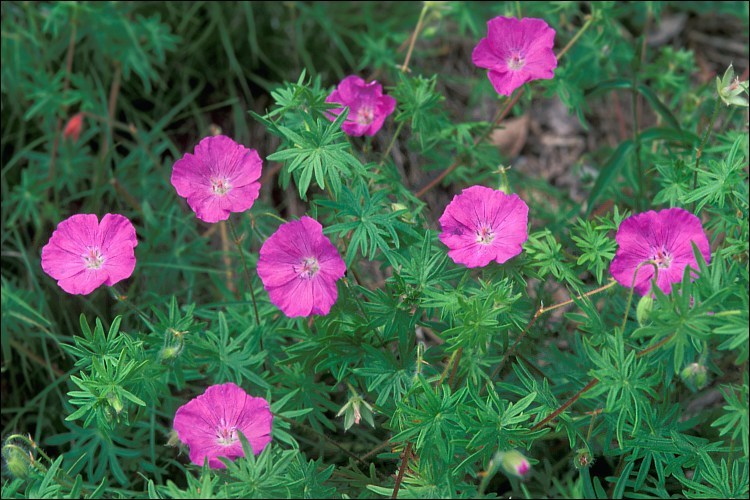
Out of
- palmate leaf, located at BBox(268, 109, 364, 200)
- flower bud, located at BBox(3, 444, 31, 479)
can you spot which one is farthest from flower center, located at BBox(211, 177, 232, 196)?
flower bud, located at BBox(3, 444, 31, 479)

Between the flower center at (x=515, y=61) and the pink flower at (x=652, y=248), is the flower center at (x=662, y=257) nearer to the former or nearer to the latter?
the pink flower at (x=652, y=248)

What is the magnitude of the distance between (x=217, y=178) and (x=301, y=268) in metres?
0.32

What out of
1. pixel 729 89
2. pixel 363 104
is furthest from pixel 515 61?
pixel 729 89

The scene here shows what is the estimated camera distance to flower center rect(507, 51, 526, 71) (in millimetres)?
2311

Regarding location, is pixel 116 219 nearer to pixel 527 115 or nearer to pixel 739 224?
pixel 739 224

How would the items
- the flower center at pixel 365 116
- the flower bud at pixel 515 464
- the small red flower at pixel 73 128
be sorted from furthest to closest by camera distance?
the small red flower at pixel 73 128 < the flower center at pixel 365 116 < the flower bud at pixel 515 464

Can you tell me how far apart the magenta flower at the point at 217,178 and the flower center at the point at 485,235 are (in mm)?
543

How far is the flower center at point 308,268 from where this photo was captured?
6.61 feet

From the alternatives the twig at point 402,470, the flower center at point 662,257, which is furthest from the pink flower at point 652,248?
the twig at point 402,470

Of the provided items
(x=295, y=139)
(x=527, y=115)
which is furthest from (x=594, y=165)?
(x=295, y=139)

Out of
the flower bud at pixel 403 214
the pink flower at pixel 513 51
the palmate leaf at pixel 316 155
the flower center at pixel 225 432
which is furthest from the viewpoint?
the pink flower at pixel 513 51

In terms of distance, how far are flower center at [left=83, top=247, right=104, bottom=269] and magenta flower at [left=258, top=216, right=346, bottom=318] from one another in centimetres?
40

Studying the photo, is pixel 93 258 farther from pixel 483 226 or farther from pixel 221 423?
pixel 483 226

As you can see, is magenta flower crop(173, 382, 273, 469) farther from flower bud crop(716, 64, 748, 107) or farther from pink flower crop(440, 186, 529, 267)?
flower bud crop(716, 64, 748, 107)
